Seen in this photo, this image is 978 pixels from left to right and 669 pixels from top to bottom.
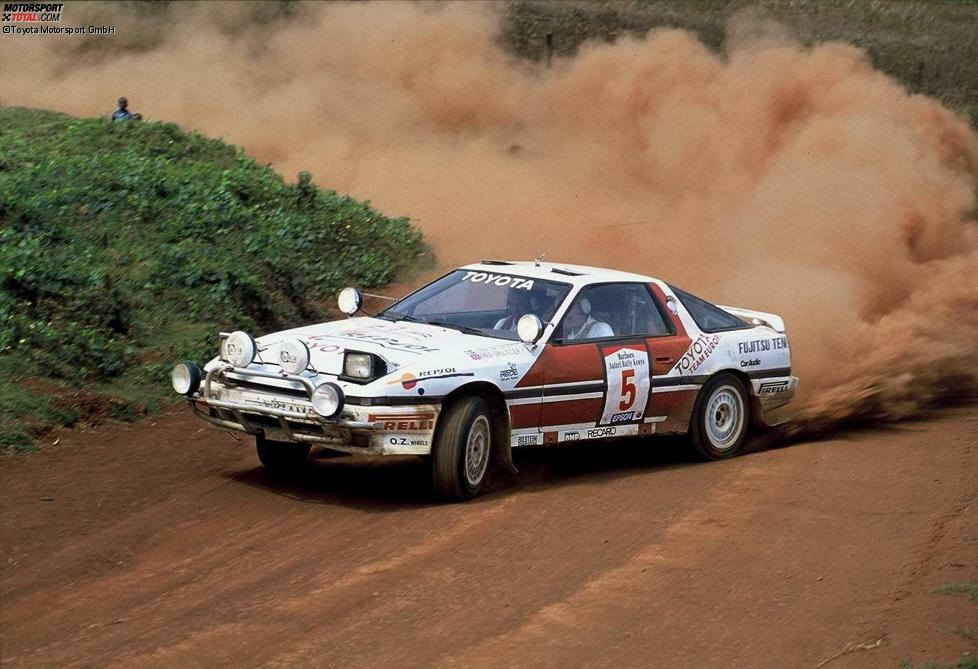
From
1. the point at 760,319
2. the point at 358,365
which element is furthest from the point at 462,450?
the point at 760,319

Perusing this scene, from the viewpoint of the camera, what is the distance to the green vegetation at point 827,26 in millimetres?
26727

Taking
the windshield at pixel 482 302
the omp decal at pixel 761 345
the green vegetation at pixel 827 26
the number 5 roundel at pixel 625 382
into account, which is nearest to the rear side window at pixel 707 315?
the omp decal at pixel 761 345

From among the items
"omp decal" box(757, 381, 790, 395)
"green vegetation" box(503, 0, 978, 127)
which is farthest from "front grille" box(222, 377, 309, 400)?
"green vegetation" box(503, 0, 978, 127)

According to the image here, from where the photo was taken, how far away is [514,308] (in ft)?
31.0

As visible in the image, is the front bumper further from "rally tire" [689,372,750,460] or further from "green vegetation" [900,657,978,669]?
"green vegetation" [900,657,978,669]

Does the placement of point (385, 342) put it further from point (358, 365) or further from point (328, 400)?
point (328, 400)

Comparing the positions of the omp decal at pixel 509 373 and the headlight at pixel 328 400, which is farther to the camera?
the omp decal at pixel 509 373

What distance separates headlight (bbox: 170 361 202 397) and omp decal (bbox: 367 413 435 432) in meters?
1.32

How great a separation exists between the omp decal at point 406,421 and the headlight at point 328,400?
0.21 meters

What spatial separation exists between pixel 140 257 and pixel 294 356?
5.92m

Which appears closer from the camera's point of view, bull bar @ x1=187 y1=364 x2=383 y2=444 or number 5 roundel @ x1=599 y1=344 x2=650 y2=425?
bull bar @ x1=187 y1=364 x2=383 y2=444

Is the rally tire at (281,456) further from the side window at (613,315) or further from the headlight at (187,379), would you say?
the side window at (613,315)

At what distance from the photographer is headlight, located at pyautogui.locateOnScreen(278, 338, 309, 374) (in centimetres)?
819

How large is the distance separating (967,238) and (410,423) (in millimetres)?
12115
